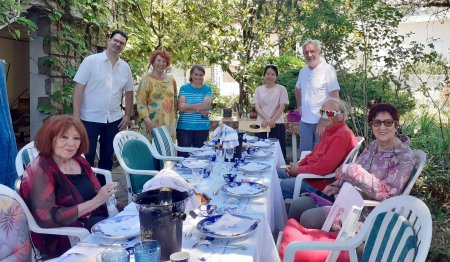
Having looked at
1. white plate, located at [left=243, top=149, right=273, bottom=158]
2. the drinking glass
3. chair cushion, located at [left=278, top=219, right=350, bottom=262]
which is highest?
Result: white plate, located at [left=243, top=149, right=273, bottom=158]

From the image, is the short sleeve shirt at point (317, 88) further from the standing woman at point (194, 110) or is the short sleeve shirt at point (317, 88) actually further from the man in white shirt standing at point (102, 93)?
the man in white shirt standing at point (102, 93)

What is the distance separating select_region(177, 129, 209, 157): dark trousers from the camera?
4.34 meters

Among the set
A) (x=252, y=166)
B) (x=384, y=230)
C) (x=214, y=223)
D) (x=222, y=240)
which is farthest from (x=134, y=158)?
(x=384, y=230)

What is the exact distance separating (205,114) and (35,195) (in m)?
2.55

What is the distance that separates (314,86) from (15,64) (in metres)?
5.62

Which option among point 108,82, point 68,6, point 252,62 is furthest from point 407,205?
point 252,62

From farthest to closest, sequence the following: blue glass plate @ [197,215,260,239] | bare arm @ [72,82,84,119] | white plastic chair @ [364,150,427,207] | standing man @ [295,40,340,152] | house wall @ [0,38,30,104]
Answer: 1. house wall @ [0,38,30,104]
2. standing man @ [295,40,340,152]
3. bare arm @ [72,82,84,119]
4. white plastic chair @ [364,150,427,207]
5. blue glass plate @ [197,215,260,239]

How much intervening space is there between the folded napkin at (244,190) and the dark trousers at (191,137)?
6.82 feet

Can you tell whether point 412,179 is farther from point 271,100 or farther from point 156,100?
point 271,100

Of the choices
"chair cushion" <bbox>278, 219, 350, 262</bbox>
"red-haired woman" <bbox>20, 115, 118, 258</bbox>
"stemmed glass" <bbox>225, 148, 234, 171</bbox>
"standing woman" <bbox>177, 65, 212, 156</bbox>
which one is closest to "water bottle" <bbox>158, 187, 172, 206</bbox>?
"red-haired woman" <bbox>20, 115, 118, 258</bbox>

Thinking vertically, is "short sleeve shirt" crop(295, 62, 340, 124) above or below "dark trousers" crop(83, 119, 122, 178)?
above

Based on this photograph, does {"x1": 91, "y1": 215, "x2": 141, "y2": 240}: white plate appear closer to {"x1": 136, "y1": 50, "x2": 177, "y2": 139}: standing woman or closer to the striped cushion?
the striped cushion

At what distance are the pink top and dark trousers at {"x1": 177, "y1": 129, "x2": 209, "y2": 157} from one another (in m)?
0.99

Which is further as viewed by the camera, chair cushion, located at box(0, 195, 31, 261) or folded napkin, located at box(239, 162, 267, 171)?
folded napkin, located at box(239, 162, 267, 171)
